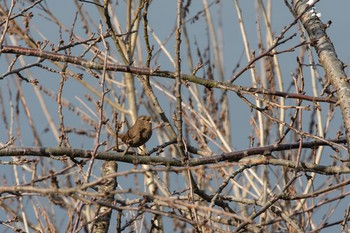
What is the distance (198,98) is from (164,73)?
2936 millimetres

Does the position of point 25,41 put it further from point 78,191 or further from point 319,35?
point 78,191

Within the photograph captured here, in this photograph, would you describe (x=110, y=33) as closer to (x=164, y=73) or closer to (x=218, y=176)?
(x=164, y=73)

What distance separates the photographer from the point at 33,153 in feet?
11.1

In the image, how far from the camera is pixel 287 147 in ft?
12.1

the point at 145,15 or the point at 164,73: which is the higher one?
the point at 145,15

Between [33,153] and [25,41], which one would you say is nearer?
[33,153]

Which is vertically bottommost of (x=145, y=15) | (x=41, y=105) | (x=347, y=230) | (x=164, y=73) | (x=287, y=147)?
(x=347, y=230)

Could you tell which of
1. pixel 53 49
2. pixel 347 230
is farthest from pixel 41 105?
pixel 347 230

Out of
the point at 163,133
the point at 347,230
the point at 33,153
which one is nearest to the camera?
the point at 347,230

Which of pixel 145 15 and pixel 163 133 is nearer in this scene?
pixel 145 15

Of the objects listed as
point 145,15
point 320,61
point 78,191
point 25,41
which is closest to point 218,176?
point 25,41

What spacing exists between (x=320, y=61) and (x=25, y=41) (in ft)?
10.7

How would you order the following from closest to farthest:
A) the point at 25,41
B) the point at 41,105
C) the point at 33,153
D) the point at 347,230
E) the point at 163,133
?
the point at 347,230
the point at 33,153
the point at 25,41
the point at 163,133
the point at 41,105

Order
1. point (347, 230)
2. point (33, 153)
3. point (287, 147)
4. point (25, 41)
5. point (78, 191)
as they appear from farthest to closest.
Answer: point (25, 41) < point (287, 147) < point (33, 153) < point (347, 230) < point (78, 191)
